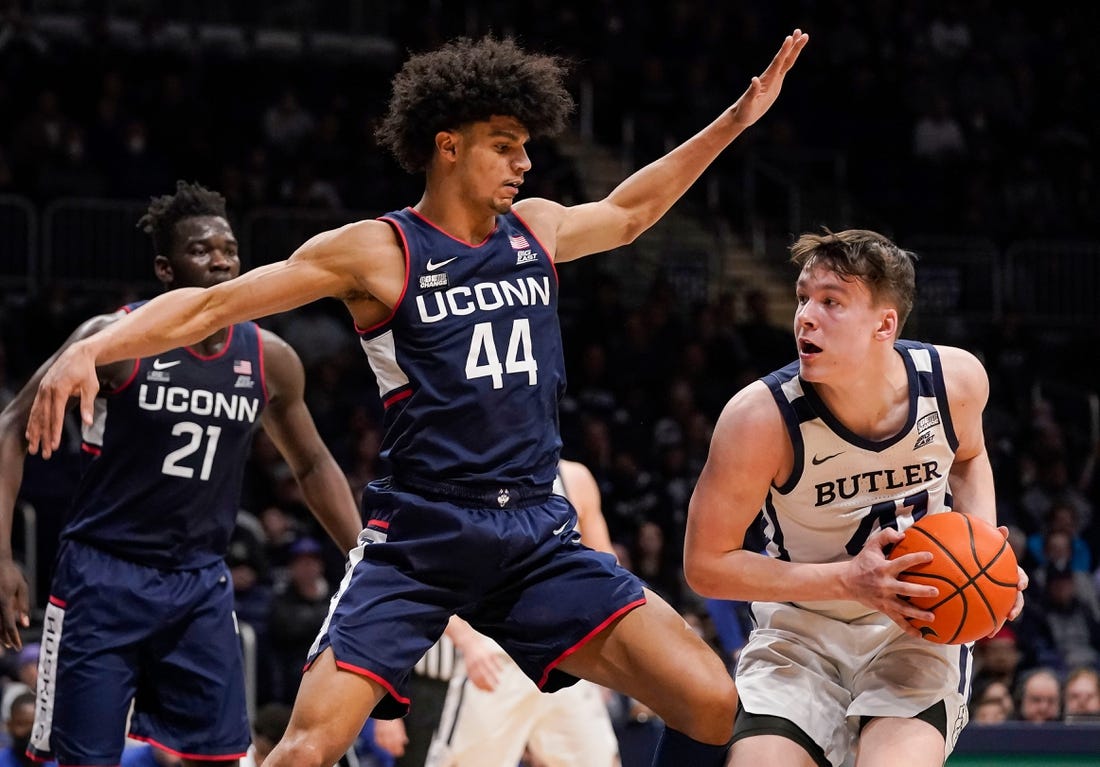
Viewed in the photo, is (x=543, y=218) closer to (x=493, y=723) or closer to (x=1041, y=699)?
(x=493, y=723)

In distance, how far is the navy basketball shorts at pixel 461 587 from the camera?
13.3 ft

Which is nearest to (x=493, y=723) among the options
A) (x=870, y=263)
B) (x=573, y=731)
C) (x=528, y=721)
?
(x=528, y=721)

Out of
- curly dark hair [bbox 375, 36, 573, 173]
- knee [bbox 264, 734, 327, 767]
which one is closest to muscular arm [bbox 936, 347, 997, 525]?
curly dark hair [bbox 375, 36, 573, 173]

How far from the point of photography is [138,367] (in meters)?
5.04

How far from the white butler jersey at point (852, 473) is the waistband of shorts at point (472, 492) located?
0.70 m

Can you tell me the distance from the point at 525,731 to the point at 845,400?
2474 millimetres

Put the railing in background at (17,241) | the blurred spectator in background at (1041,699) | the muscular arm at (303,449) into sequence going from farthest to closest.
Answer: the railing in background at (17,241), the blurred spectator in background at (1041,699), the muscular arm at (303,449)

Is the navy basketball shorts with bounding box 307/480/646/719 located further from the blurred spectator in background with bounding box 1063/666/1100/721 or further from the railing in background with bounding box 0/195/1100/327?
the railing in background with bounding box 0/195/1100/327

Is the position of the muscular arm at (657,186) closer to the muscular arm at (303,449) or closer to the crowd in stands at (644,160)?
the muscular arm at (303,449)

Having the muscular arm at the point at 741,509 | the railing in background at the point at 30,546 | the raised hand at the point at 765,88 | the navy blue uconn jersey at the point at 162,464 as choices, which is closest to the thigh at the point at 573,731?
the navy blue uconn jersey at the point at 162,464

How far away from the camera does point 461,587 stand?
13.6 feet

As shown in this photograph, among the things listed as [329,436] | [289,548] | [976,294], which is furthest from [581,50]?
[289,548]

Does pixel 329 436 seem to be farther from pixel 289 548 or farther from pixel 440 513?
pixel 440 513

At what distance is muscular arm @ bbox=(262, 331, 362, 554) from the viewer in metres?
5.16
